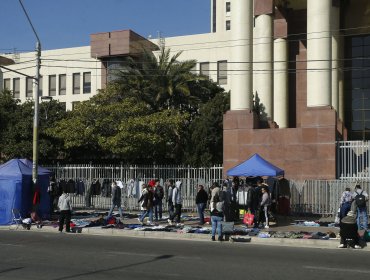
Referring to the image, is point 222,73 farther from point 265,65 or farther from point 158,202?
point 158,202

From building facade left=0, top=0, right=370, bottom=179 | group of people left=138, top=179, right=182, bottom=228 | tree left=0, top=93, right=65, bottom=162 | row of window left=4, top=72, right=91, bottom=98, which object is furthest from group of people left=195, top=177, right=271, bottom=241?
row of window left=4, top=72, right=91, bottom=98

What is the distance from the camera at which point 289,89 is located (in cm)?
3350

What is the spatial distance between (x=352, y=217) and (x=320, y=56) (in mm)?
12230

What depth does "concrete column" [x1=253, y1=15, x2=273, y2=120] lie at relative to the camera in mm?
30266

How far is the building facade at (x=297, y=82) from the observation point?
25.3 m

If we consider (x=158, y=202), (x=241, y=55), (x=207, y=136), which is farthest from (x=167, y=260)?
(x=207, y=136)

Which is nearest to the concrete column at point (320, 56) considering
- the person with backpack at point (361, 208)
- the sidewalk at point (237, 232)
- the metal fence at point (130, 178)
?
the metal fence at point (130, 178)

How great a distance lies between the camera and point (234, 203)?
21.3 metres

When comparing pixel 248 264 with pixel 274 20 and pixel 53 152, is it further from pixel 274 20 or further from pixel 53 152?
pixel 53 152

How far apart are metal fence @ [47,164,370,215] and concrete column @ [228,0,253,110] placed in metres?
3.69

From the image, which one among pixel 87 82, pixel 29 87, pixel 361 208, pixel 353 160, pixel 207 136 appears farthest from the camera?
pixel 29 87

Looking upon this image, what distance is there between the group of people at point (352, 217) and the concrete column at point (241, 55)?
9.17m

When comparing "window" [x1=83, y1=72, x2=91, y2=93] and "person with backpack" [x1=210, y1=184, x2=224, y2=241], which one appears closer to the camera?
"person with backpack" [x1=210, y1=184, x2=224, y2=241]

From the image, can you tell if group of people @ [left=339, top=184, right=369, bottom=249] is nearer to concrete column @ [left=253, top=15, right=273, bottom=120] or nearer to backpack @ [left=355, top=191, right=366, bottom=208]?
backpack @ [left=355, top=191, right=366, bottom=208]
